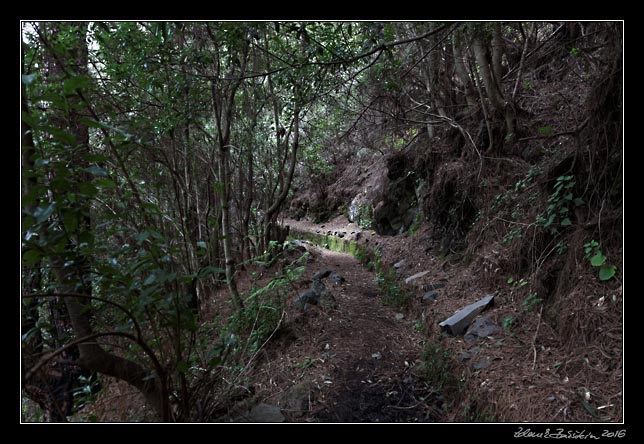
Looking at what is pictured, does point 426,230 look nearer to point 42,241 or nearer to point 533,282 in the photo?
point 533,282

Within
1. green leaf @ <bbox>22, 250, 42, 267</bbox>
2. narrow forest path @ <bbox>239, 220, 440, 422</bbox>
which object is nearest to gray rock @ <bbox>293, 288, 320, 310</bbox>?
narrow forest path @ <bbox>239, 220, 440, 422</bbox>

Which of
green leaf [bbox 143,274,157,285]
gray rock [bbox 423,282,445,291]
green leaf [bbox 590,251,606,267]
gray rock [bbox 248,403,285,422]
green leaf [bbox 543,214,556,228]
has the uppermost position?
green leaf [bbox 543,214,556,228]

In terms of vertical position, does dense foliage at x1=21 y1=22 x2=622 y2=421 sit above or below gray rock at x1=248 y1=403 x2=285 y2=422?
above

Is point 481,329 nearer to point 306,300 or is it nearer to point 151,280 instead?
point 306,300

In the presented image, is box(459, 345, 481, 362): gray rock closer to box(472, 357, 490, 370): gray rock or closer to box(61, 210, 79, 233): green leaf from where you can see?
box(472, 357, 490, 370): gray rock

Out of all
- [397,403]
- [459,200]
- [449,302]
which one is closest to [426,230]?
[459,200]

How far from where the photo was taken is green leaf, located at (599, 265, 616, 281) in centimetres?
290

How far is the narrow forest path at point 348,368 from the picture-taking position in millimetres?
3059

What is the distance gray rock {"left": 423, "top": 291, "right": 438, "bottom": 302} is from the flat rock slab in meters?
0.75

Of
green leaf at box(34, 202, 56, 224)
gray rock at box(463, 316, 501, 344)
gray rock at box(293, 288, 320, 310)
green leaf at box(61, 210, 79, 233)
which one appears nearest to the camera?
green leaf at box(34, 202, 56, 224)

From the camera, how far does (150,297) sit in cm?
171

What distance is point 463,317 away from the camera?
4.00m

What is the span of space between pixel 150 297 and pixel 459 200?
5.47 m

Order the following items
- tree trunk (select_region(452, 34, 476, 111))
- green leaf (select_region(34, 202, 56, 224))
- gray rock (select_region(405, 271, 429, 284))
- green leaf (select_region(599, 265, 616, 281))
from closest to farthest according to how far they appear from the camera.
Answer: green leaf (select_region(34, 202, 56, 224)) < green leaf (select_region(599, 265, 616, 281)) < gray rock (select_region(405, 271, 429, 284)) < tree trunk (select_region(452, 34, 476, 111))
